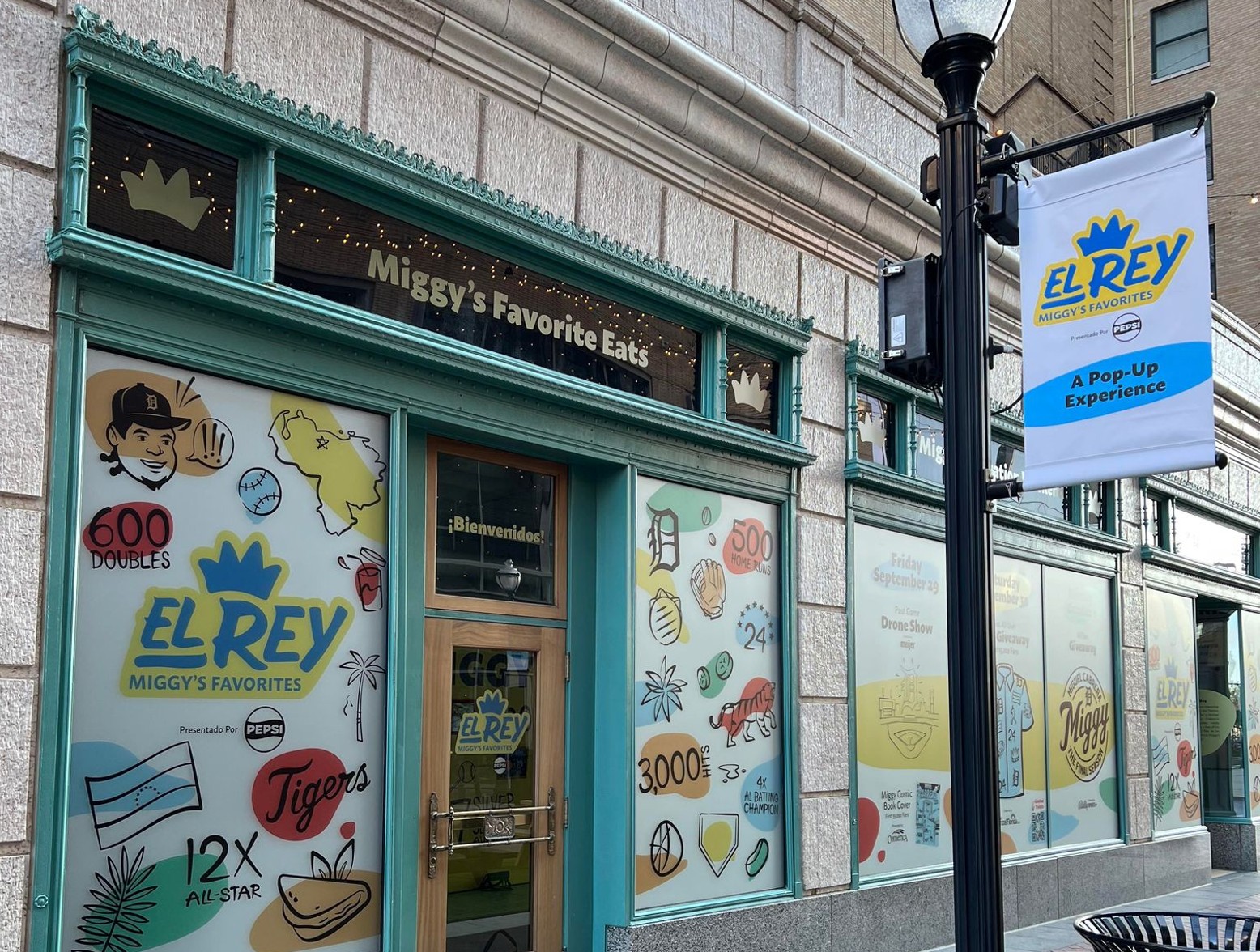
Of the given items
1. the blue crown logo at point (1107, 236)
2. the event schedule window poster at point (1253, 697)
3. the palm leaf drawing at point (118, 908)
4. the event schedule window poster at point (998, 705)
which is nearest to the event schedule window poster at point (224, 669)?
the palm leaf drawing at point (118, 908)

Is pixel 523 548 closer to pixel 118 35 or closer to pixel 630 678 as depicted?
pixel 630 678

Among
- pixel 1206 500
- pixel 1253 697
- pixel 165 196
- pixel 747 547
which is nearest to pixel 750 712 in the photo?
pixel 747 547

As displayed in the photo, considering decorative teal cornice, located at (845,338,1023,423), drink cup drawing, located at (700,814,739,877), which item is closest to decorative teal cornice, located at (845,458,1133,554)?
decorative teal cornice, located at (845,338,1023,423)

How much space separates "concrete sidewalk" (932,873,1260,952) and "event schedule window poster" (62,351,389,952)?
5779mm

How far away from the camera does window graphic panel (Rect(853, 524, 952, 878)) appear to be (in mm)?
9648

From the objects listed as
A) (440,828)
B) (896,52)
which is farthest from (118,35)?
(896,52)

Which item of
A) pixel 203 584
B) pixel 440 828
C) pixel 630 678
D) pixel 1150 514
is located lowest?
pixel 440 828

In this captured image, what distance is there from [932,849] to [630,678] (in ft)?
12.6

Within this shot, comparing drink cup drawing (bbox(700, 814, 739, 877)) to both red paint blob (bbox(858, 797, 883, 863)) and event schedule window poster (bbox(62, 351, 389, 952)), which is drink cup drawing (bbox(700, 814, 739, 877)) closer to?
red paint blob (bbox(858, 797, 883, 863))

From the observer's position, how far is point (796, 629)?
904cm

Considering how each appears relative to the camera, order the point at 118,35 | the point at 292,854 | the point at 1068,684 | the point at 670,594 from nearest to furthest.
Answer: the point at 118,35
the point at 292,854
the point at 670,594
the point at 1068,684

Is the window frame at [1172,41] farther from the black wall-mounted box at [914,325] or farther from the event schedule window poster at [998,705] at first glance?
the black wall-mounted box at [914,325]

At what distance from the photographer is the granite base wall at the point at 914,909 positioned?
7.89 m

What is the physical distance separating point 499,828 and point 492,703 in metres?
0.68
